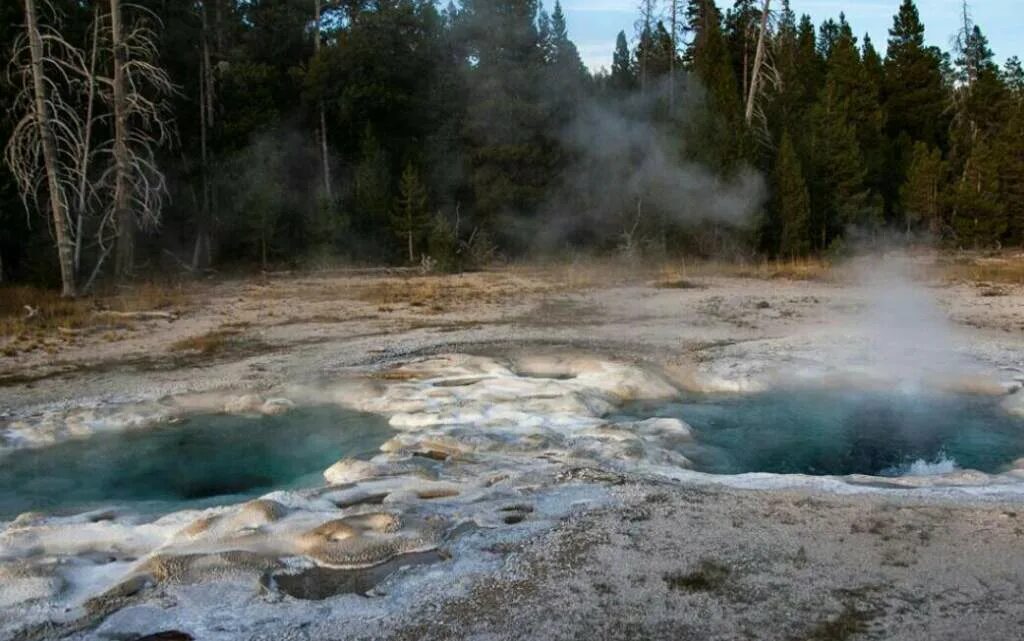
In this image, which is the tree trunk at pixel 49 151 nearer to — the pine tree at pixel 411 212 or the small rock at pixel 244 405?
the small rock at pixel 244 405

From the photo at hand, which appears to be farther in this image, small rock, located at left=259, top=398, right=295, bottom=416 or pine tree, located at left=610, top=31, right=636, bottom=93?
pine tree, located at left=610, top=31, right=636, bottom=93

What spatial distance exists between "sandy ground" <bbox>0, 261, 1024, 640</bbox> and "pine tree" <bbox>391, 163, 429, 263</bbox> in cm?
226

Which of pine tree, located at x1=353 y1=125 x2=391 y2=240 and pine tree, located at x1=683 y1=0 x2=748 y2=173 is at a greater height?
pine tree, located at x1=683 y1=0 x2=748 y2=173

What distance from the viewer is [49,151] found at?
10633 millimetres

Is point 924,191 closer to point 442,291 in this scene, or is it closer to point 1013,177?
point 1013,177

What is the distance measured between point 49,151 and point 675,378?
26.8 ft

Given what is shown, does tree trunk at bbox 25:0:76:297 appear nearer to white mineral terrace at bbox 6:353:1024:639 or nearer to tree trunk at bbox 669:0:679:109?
white mineral terrace at bbox 6:353:1024:639

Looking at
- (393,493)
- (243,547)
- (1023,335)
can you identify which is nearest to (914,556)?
(393,493)

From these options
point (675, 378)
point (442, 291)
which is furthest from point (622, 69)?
point (675, 378)

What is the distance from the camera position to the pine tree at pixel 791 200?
16.0 m

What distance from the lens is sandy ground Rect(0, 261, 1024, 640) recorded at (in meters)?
2.69

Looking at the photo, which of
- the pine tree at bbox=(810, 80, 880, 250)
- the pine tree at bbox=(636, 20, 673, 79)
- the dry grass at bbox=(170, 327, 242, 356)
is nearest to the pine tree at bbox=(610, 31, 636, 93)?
the pine tree at bbox=(636, 20, 673, 79)

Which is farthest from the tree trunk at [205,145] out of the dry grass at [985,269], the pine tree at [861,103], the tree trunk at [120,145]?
the pine tree at [861,103]

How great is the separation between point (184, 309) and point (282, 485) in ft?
21.4
